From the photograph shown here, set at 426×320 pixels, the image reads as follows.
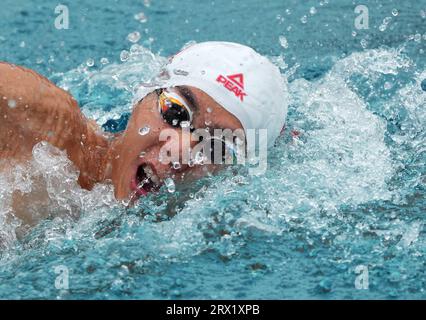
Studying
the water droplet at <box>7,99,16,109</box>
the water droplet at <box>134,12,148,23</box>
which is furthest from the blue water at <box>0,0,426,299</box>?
the water droplet at <box>134,12,148,23</box>

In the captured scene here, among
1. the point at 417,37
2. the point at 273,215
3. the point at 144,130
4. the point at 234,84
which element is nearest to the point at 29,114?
the point at 144,130

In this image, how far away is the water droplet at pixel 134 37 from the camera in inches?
167

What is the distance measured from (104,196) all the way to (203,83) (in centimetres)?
43

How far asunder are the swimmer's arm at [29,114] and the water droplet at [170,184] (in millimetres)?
281

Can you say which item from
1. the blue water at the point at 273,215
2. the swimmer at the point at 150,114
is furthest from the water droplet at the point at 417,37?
the swimmer at the point at 150,114

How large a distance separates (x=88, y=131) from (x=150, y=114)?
183mm

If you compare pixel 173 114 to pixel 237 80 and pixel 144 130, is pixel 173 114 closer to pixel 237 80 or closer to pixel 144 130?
pixel 144 130

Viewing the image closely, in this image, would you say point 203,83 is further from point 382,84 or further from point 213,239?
point 382,84

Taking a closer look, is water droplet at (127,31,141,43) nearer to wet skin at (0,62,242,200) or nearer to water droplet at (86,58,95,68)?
water droplet at (86,58,95,68)

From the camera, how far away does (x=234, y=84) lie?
265 cm

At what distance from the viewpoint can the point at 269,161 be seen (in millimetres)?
2836

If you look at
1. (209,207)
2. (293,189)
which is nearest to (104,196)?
(209,207)

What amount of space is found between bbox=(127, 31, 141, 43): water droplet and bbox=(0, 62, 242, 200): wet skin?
5.19 ft

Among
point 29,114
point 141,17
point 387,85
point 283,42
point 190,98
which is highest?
point 141,17
